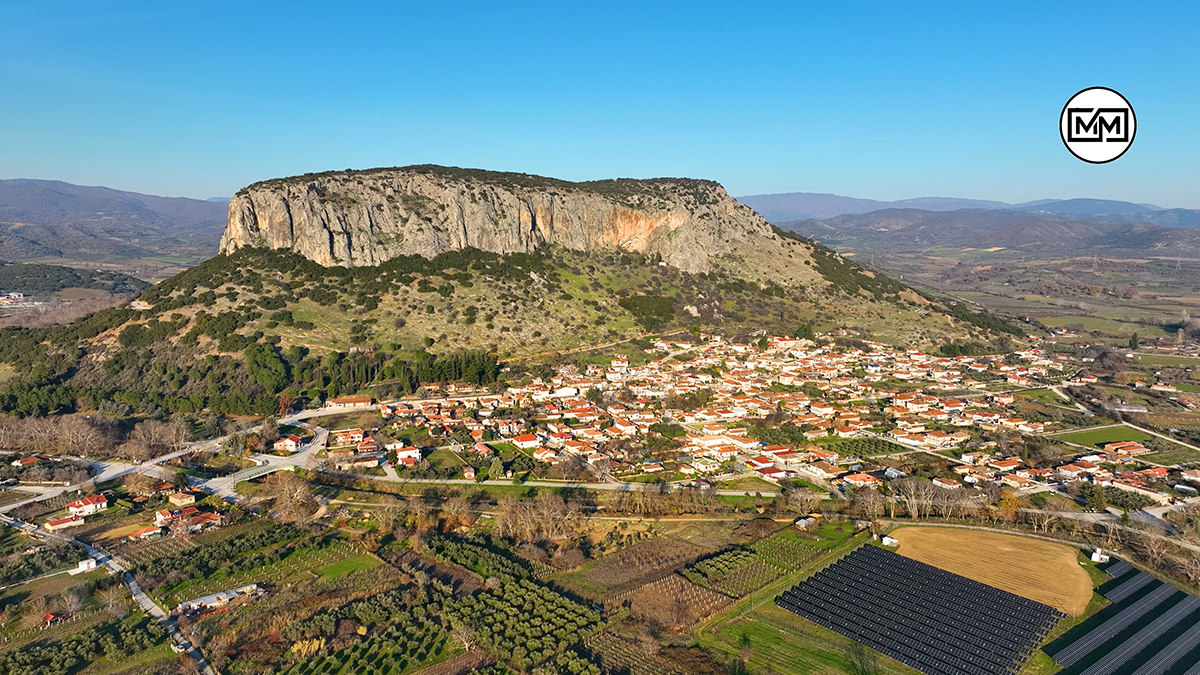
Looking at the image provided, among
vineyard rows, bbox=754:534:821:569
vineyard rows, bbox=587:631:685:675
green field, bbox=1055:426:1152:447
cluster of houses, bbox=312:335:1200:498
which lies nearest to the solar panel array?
vineyard rows, bbox=754:534:821:569

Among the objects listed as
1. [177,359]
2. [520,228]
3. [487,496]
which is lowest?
[487,496]

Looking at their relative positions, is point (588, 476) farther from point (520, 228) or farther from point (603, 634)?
point (520, 228)

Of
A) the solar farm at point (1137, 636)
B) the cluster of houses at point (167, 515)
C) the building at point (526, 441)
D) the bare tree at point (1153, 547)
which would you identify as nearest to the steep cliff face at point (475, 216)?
the building at point (526, 441)

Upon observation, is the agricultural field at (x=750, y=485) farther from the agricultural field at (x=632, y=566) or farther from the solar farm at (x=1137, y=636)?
the solar farm at (x=1137, y=636)

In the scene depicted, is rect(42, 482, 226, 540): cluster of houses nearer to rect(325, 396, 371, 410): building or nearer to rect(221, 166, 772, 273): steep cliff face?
rect(325, 396, 371, 410): building

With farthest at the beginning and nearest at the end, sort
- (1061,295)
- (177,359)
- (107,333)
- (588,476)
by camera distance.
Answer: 1. (1061,295)
2. (107,333)
3. (177,359)
4. (588,476)

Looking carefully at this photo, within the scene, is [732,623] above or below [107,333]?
below

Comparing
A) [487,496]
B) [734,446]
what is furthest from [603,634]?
[734,446]
